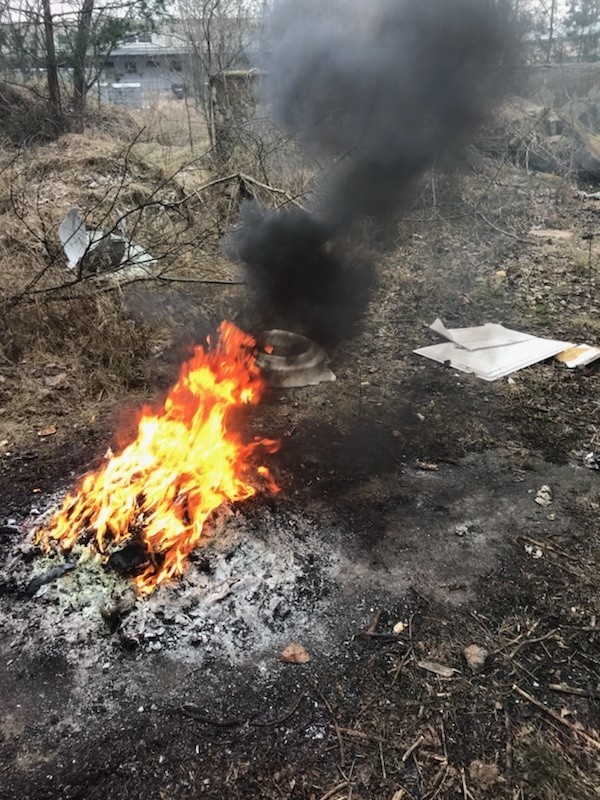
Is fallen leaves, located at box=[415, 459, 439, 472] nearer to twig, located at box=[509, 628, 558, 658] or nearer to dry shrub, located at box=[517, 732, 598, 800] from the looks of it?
twig, located at box=[509, 628, 558, 658]

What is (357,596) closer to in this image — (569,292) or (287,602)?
(287,602)

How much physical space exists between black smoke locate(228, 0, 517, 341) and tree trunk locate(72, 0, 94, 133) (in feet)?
28.9

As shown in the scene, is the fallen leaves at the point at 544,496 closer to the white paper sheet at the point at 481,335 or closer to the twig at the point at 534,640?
the twig at the point at 534,640

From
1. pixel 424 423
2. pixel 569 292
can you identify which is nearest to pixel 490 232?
pixel 569 292

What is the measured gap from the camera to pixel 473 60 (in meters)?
Result: 4.84

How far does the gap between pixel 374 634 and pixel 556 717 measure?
2.96 ft

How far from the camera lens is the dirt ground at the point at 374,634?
7.41 feet

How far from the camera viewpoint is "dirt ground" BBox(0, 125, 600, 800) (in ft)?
7.41

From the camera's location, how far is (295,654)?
274 cm

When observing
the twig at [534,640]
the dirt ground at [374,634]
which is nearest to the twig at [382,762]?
the dirt ground at [374,634]

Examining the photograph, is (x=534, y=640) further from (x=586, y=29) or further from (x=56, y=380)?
(x=586, y=29)


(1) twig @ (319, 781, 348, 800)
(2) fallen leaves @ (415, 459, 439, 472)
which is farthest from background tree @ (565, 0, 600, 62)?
(1) twig @ (319, 781, 348, 800)

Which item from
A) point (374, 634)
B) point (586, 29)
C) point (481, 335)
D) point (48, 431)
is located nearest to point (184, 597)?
point (374, 634)

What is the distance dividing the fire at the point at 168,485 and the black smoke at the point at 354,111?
1.95m
